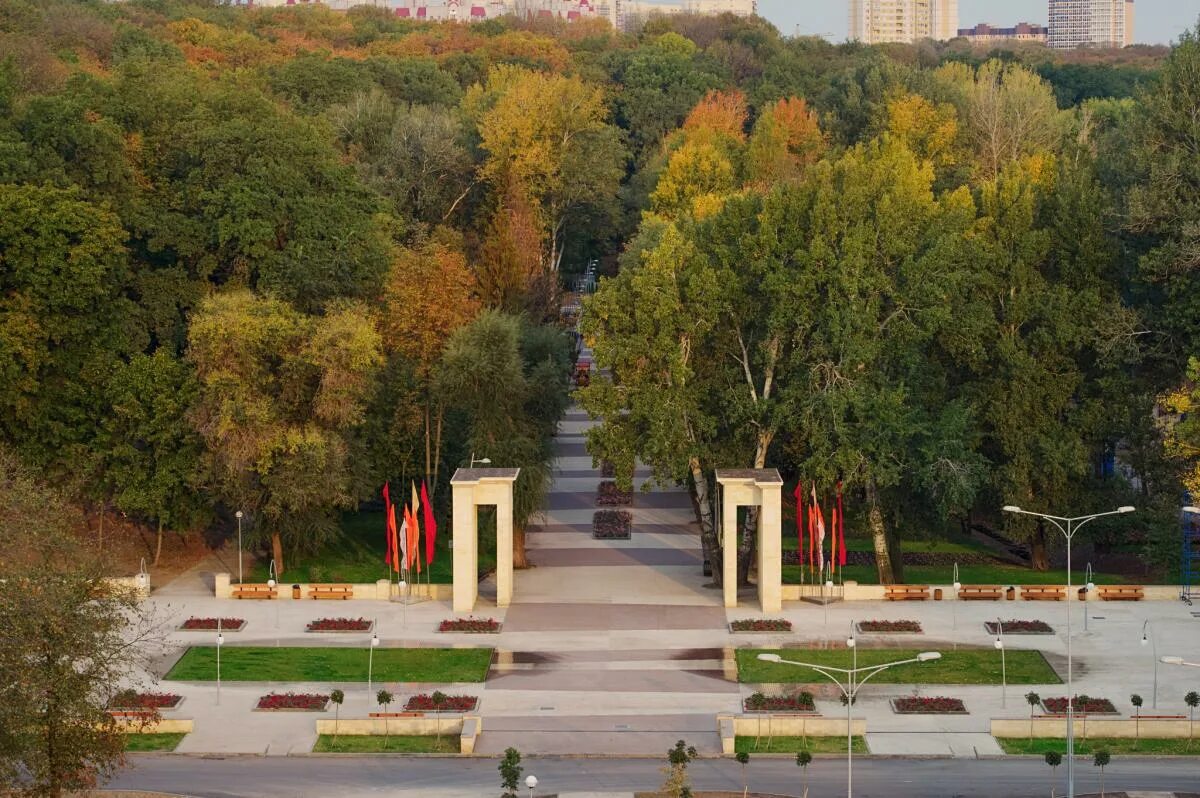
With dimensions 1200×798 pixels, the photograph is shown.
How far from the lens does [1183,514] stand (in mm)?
60719

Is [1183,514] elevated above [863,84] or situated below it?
below

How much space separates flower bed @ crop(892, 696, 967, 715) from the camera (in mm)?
46188

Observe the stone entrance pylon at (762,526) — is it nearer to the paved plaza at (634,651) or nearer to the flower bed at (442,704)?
the paved plaza at (634,651)

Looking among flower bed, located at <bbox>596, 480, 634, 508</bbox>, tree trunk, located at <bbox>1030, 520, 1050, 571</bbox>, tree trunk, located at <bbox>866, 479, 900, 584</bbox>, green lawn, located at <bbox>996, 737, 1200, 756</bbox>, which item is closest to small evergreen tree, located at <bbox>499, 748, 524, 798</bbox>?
green lawn, located at <bbox>996, 737, 1200, 756</bbox>

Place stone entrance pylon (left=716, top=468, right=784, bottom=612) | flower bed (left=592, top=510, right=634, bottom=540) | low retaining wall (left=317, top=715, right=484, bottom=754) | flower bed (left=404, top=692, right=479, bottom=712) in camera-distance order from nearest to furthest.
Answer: low retaining wall (left=317, top=715, right=484, bottom=754), flower bed (left=404, top=692, right=479, bottom=712), stone entrance pylon (left=716, top=468, right=784, bottom=612), flower bed (left=592, top=510, right=634, bottom=540)

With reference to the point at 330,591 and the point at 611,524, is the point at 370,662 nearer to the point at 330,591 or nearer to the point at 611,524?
the point at 330,591

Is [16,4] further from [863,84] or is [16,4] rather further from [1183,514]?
[1183,514]

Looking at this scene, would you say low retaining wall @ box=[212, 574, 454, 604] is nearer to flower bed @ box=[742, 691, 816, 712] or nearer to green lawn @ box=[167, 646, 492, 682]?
green lawn @ box=[167, 646, 492, 682]

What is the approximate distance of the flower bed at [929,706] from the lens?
4619 centimetres

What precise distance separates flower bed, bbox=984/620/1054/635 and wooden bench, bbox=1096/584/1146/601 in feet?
13.4

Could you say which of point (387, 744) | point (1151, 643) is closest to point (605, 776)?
point (387, 744)

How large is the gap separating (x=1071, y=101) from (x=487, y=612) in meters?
126

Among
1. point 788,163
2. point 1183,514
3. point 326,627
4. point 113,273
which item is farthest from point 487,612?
point 788,163

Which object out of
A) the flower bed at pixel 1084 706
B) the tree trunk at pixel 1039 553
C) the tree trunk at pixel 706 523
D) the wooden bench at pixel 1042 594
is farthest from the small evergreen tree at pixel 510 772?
the tree trunk at pixel 1039 553
